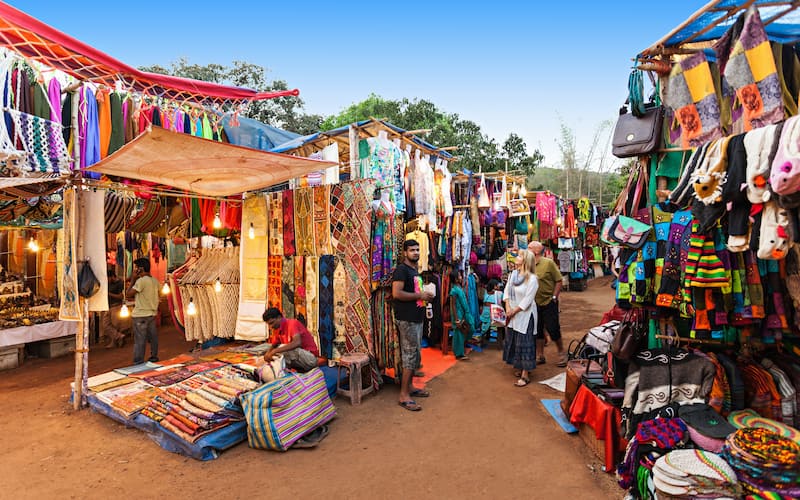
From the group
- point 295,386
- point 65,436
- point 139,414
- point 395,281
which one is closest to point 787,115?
point 395,281

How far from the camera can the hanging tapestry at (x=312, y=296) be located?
5.41 meters

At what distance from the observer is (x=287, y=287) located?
226 inches

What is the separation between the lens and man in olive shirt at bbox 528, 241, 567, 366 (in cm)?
603

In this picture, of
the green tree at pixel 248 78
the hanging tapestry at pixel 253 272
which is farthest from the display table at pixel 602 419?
the green tree at pixel 248 78

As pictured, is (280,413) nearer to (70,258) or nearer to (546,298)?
(70,258)

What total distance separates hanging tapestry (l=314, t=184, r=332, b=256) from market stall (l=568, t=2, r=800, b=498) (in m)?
3.21

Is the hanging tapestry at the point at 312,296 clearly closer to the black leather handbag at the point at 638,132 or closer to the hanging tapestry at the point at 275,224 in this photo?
the hanging tapestry at the point at 275,224

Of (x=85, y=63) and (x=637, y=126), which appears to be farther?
(x=85, y=63)

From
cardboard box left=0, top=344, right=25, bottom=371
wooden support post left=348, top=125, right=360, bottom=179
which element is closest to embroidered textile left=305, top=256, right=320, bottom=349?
wooden support post left=348, top=125, right=360, bottom=179

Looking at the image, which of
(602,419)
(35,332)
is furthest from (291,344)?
(35,332)

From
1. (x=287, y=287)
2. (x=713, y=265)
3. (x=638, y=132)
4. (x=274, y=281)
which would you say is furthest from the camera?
(x=274, y=281)

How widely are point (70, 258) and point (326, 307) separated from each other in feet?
9.40

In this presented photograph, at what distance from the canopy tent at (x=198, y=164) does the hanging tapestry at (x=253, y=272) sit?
640 mm

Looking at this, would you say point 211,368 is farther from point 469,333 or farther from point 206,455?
point 469,333
